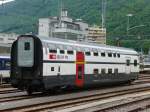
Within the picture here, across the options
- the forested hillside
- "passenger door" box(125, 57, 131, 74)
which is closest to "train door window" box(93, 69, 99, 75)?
"passenger door" box(125, 57, 131, 74)

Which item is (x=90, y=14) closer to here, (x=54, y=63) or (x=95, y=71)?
(x=95, y=71)

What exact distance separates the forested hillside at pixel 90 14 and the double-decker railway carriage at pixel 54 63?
6613cm

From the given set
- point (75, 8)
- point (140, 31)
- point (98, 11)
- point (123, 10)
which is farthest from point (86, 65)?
point (75, 8)

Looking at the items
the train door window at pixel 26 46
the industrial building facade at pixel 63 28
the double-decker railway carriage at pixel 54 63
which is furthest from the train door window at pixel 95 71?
the industrial building facade at pixel 63 28

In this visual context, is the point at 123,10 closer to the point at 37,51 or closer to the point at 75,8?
the point at 75,8

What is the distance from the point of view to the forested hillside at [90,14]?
11519cm

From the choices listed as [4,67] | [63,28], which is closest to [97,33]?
[63,28]

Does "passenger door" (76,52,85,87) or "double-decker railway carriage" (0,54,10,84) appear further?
"double-decker railway carriage" (0,54,10,84)

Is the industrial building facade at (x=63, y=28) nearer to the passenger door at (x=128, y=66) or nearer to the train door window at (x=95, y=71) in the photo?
the passenger door at (x=128, y=66)

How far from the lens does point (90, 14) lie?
16462 centimetres

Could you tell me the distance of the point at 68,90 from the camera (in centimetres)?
2986

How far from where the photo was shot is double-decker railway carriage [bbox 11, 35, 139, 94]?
24.8 meters

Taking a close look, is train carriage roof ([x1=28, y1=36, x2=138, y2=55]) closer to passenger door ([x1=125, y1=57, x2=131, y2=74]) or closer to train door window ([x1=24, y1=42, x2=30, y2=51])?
passenger door ([x1=125, y1=57, x2=131, y2=74])

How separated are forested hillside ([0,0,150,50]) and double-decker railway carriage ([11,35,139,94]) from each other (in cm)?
6613
